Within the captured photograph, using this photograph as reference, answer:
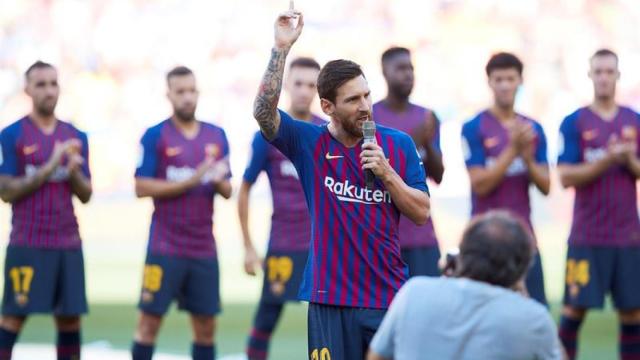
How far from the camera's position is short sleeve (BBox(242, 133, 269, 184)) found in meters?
8.88

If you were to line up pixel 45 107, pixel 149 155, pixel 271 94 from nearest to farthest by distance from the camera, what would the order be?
pixel 271 94
pixel 45 107
pixel 149 155

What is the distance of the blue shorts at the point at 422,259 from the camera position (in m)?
8.16

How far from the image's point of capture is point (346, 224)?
5520mm

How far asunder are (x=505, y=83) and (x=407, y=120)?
883 millimetres

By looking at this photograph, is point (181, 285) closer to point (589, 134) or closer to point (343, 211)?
point (589, 134)

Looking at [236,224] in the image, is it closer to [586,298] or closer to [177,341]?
[177,341]

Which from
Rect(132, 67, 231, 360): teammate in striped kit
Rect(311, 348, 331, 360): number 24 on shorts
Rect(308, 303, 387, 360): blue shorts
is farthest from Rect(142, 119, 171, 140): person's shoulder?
Rect(311, 348, 331, 360): number 24 on shorts

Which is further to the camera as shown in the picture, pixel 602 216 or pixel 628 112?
pixel 628 112

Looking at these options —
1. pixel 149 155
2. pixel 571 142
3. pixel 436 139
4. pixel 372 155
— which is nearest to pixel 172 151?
pixel 149 155

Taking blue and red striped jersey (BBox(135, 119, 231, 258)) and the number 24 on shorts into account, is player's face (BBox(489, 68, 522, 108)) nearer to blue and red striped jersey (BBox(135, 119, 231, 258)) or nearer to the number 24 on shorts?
blue and red striped jersey (BBox(135, 119, 231, 258))

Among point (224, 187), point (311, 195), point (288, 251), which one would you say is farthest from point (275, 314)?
point (311, 195)

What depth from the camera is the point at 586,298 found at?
29.0 ft

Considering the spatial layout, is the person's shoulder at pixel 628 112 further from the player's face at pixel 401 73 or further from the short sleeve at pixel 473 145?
the player's face at pixel 401 73

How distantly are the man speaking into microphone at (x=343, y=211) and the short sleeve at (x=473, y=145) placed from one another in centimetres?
313
